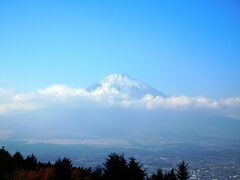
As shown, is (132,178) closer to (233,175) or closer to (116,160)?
(116,160)

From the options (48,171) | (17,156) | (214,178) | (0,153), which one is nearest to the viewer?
(48,171)

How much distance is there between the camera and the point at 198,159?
17838 cm

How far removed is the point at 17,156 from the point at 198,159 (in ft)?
442

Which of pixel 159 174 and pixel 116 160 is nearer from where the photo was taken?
pixel 116 160

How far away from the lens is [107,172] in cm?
3959

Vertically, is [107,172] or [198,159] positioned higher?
[198,159]

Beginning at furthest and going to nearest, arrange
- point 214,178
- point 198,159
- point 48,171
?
point 198,159 < point 214,178 < point 48,171

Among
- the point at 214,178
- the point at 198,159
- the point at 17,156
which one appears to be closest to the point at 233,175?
the point at 214,178

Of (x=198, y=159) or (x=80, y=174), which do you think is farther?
(x=198, y=159)

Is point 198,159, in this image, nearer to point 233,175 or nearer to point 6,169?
point 233,175

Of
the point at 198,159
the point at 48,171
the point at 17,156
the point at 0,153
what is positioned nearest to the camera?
the point at 48,171

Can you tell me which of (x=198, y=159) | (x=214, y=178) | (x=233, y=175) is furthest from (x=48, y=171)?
(x=198, y=159)

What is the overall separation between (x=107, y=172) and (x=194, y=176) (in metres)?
85.9

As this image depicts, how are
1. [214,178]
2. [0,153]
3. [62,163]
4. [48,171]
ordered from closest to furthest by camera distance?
[62,163], [48,171], [0,153], [214,178]
